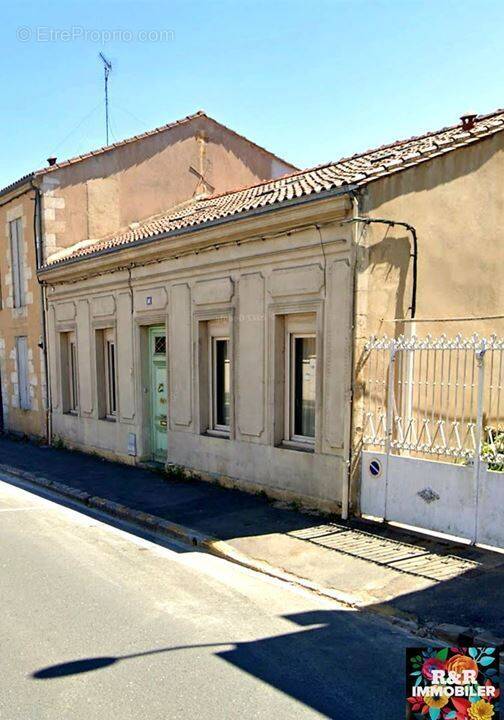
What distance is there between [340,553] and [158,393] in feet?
18.3

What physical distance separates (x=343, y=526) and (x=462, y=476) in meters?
1.56

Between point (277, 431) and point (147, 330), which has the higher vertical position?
point (147, 330)

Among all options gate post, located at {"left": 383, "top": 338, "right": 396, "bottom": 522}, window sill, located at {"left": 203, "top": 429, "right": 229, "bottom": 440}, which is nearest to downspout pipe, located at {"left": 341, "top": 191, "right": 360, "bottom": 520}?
gate post, located at {"left": 383, "top": 338, "right": 396, "bottom": 522}

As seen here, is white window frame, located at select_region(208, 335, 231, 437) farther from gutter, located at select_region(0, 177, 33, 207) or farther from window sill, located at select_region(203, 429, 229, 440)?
gutter, located at select_region(0, 177, 33, 207)

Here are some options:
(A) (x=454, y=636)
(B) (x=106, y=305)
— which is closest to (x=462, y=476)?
(A) (x=454, y=636)

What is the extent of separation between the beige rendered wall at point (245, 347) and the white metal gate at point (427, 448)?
427 millimetres

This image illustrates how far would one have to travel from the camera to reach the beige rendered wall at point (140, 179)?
42.8 feet

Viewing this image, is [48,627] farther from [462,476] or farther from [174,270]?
[174,270]

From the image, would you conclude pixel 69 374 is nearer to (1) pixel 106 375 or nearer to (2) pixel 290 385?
(1) pixel 106 375

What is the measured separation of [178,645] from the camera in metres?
3.99

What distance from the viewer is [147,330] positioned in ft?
34.6

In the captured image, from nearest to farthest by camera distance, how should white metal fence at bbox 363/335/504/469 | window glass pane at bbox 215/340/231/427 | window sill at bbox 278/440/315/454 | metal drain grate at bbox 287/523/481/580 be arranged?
metal drain grate at bbox 287/523/481/580
white metal fence at bbox 363/335/504/469
window sill at bbox 278/440/315/454
window glass pane at bbox 215/340/231/427

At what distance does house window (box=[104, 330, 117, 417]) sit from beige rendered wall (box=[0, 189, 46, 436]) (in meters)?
2.64

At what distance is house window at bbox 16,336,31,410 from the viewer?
14727 mm
